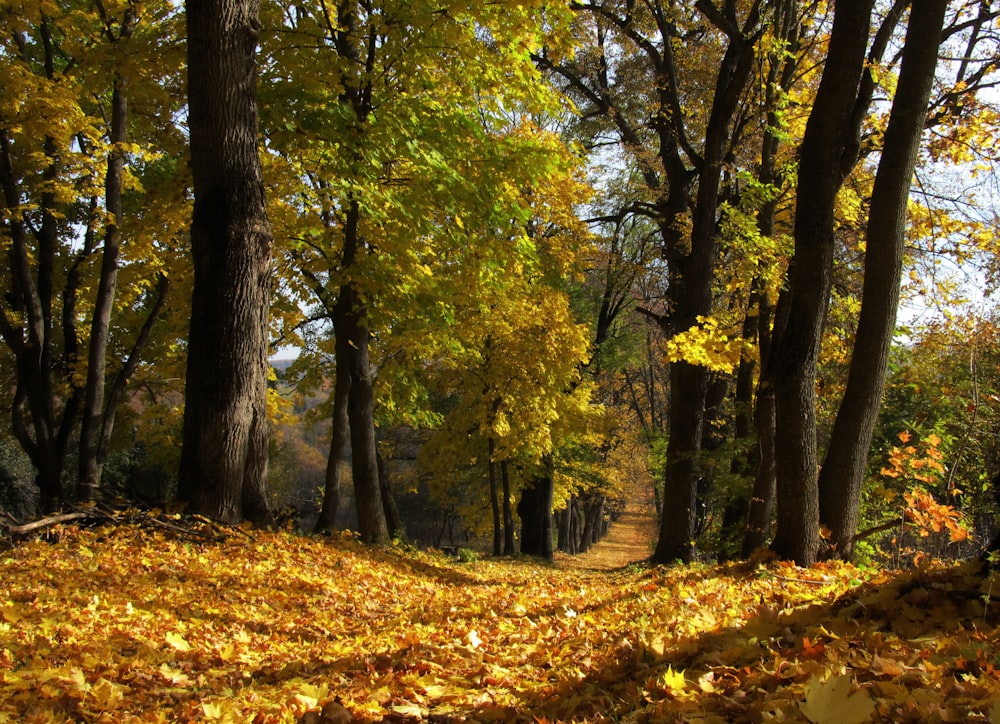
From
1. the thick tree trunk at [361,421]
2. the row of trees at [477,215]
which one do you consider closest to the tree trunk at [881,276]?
the row of trees at [477,215]

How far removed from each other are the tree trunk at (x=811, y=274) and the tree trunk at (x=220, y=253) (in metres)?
4.85

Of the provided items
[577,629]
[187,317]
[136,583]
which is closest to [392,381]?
[187,317]

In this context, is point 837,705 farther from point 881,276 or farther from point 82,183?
point 82,183

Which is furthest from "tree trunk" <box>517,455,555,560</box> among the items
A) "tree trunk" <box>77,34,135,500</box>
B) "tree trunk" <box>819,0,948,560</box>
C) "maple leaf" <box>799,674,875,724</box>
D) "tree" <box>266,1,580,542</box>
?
"maple leaf" <box>799,674,875,724</box>

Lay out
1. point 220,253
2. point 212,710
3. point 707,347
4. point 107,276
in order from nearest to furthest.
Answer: point 212,710 < point 220,253 < point 707,347 < point 107,276

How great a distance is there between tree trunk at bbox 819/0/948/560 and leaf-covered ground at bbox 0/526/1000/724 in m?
0.81

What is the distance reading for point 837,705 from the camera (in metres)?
1.73

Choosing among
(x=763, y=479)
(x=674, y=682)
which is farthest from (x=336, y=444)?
(x=674, y=682)

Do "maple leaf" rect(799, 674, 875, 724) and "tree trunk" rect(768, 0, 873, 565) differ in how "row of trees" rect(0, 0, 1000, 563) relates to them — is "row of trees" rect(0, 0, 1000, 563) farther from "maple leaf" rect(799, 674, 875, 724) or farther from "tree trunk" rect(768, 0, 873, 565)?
"maple leaf" rect(799, 674, 875, 724)

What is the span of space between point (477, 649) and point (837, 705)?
7.74ft

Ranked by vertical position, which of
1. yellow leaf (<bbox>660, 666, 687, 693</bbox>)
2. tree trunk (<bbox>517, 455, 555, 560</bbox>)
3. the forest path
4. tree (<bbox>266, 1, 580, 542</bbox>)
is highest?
tree (<bbox>266, 1, 580, 542</bbox>)

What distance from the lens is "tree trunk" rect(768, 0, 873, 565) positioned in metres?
5.42

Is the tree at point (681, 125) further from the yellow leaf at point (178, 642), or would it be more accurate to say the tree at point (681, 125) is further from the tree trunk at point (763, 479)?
the yellow leaf at point (178, 642)

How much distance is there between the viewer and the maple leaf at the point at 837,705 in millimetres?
1695
